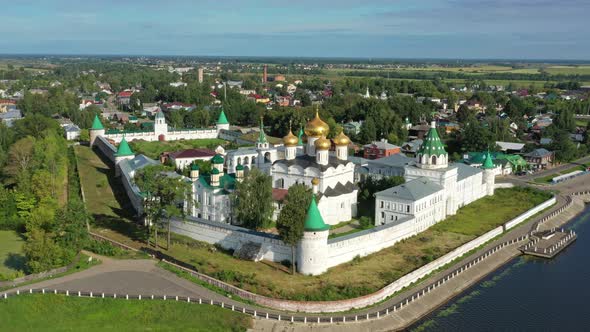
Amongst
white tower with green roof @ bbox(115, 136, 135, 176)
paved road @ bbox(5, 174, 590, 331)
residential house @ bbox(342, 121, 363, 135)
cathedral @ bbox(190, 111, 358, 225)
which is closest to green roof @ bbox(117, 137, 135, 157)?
white tower with green roof @ bbox(115, 136, 135, 176)

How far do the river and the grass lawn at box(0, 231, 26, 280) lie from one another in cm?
1897

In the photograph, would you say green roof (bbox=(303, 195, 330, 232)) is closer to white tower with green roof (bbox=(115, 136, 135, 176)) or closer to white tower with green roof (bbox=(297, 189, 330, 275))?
white tower with green roof (bbox=(297, 189, 330, 275))

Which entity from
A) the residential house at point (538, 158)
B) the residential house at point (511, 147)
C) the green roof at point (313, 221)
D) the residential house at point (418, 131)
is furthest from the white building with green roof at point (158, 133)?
the green roof at point (313, 221)

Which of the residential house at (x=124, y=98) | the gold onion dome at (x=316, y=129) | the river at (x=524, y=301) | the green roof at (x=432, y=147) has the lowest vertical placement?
the river at (x=524, y=301)

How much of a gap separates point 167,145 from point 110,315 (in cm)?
4152

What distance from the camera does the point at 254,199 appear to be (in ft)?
100.0

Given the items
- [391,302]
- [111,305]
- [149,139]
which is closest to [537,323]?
[391,302]

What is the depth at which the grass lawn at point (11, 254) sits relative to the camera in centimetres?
2682

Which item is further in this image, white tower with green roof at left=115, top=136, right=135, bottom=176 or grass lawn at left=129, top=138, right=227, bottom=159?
grass lawn at left=129, top=138, right=227, bottom=159

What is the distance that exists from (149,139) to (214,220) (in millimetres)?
33266

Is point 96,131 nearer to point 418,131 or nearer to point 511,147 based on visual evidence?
point 418,131

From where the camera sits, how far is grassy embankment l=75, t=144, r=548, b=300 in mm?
24547

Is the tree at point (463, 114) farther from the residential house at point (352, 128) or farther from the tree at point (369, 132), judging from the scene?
the tree at point (369, 132)

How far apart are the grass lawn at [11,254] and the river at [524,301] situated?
1897 centimetres
